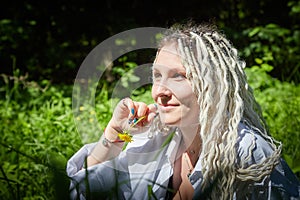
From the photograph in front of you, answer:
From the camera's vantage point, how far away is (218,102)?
1.72 m

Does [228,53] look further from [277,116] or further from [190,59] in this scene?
[277,116]

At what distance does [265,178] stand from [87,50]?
536 centimetres

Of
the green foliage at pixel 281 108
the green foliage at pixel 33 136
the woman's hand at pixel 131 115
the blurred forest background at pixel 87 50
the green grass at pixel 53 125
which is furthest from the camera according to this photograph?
the blurred forest background at pixel 87 50

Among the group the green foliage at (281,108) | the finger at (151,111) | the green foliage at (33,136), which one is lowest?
the green foliage at (281,108)

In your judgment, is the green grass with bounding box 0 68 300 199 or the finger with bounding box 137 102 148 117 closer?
the finger with bounding box 137 102 148 117

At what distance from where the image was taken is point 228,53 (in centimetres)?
179

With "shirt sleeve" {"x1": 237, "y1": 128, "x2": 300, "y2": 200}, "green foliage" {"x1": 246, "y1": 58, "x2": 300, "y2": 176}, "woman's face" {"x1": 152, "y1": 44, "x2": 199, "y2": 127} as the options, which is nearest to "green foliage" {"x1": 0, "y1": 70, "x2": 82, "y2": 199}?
"woman's face" {"x1": 152, "y1": 44, "x2": 199, "y2": 127}

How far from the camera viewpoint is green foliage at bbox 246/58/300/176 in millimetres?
2906

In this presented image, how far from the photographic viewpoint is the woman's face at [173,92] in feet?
5.49

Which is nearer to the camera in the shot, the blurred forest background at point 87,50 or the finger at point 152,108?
the finger at point 152,108

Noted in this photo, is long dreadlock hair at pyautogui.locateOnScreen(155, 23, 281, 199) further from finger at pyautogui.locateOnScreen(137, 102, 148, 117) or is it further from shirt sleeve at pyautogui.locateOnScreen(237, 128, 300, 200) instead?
finger at pyautogui.locateOnScreen(137, 102, 148, 117)

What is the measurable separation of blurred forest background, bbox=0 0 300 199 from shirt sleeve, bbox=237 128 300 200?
1.62 m

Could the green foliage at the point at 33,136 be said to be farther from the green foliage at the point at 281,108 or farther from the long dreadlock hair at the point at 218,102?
the green foliage at the point at 281,108

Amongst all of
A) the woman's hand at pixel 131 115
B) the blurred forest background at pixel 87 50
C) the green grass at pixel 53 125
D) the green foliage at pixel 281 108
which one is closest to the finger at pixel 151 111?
the woman's hand at pixel 131 115
